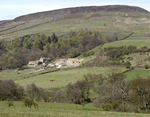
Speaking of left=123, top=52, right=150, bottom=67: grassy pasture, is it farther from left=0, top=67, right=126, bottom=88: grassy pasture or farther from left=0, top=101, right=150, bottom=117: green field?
left=0, top=101, right=150, bottom=117: green field

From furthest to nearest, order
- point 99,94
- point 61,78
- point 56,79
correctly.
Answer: point 61,78 → point 56,79 → point 99,94

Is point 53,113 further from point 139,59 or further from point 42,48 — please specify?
point 42,48

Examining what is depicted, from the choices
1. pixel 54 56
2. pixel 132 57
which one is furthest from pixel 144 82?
pixel 54 56

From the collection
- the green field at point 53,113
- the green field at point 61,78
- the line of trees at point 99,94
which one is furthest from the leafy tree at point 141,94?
the green field at point 61,78

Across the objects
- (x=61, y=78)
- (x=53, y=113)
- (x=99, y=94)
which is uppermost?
(x=53, y=113)

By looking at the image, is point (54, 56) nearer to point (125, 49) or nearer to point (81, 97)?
point (125, 49)

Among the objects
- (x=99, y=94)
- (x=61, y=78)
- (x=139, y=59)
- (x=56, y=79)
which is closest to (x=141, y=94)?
(x=99, y=94)

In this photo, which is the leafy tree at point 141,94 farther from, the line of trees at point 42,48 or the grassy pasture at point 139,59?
the line of trees at point 42,48

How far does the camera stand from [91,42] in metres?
142

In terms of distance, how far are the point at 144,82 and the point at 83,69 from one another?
142 feet

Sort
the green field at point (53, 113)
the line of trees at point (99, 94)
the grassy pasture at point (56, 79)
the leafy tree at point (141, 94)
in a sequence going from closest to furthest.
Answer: the green field at point (53, 113)
the leafy tree at point (141, 94)
the line of trees at point (99, 94)
the grassy pasture at point (56, 79)

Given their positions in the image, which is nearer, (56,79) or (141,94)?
(141,94)

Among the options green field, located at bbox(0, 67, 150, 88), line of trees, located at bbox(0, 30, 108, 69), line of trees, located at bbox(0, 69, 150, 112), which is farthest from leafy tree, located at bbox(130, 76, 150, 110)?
line of trees, located at bbox(0, 30, 108, 69)

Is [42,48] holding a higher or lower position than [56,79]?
higher
